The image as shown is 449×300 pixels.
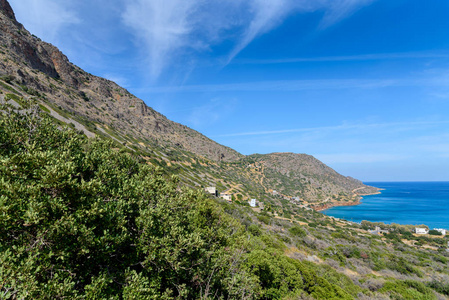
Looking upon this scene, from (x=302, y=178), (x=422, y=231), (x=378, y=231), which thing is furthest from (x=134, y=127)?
(x=422, y=231)

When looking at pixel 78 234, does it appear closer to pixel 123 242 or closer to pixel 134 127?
pixel 123 242

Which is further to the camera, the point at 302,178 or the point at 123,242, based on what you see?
the point at 302,178

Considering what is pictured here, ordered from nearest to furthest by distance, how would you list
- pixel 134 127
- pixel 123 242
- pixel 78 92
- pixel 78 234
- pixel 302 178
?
pixel 78 234 → pixel 123 242 → pixel 78 92 → pixel 134 127 → pixel 302 178

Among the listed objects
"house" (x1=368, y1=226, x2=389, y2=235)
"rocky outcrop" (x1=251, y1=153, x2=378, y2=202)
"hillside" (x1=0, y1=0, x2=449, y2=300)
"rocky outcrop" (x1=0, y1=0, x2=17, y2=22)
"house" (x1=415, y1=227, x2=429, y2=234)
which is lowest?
"house" (x1=368, y1=226, x2=389, y2=235)

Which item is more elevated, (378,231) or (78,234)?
(78,234)

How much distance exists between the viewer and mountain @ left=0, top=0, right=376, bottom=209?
59.1 meters

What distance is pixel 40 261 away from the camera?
255 inches

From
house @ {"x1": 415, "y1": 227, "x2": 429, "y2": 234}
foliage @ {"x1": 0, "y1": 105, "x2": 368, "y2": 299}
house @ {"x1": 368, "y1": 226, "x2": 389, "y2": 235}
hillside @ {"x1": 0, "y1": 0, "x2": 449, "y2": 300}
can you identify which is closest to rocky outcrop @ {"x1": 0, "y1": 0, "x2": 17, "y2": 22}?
hillside @ {"x1": 0, "y1": 0, "x2": 449, "y2": 300}

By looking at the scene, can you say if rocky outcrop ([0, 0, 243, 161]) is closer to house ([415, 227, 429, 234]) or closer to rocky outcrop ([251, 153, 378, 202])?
rocky outcrop ([251, 153, 378, 202])

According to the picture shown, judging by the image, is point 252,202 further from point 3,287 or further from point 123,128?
point 3,287

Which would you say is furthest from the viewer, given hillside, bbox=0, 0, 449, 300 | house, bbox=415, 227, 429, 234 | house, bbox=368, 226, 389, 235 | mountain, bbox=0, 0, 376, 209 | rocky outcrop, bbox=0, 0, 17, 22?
house, bbox=415, 227, 429, 234

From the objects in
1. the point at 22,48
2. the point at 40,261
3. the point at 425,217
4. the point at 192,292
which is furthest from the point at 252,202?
the point at 425,217

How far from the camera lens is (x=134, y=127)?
341 feet

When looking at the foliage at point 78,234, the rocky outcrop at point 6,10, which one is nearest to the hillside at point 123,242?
the foliage at point 78,234
